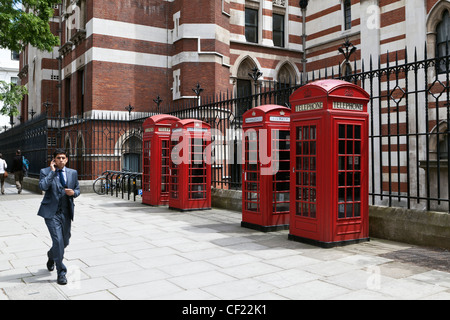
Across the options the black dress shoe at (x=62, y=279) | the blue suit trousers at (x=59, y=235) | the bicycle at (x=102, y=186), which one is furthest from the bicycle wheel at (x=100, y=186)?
the black dress shoe at (x=62, y=279)

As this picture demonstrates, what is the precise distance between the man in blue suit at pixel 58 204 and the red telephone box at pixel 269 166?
12.4 ft

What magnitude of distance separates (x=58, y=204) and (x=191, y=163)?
590cm

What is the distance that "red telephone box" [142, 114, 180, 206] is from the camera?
11.6 metres

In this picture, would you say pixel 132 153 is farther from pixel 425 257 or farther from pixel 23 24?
pixel 425 257

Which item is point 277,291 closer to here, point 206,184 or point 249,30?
point 206,184

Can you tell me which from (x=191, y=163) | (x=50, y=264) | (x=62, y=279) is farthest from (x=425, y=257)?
(x=191, y=163)

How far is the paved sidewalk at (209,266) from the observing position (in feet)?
14.0

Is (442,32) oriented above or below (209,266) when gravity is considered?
above

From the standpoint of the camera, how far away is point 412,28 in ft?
57.2

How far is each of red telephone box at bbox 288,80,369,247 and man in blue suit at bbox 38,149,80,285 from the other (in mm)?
3576

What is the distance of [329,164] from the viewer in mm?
6266
